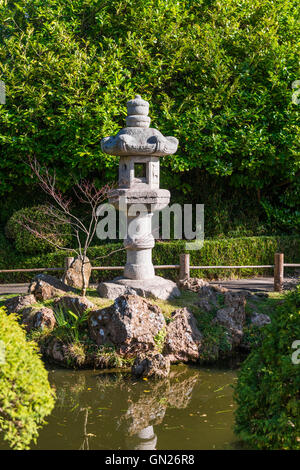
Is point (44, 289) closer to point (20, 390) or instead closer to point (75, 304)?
point (75, 304)

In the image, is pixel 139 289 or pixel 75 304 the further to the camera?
pixel 139 289

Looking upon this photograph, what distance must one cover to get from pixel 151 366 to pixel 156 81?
8137 mm

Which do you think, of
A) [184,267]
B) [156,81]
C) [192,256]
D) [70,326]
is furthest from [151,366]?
[156,81]

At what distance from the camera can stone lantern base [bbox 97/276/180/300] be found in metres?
8.25

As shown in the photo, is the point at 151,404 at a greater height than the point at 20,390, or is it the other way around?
the point at 20,390

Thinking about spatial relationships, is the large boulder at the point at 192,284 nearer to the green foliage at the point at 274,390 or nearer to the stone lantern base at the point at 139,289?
the stone lantern base at the point at 139,289

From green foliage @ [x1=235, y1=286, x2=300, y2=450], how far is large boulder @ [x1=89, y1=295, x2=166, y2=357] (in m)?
2.72

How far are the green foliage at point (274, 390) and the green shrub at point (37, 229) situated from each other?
8274mm

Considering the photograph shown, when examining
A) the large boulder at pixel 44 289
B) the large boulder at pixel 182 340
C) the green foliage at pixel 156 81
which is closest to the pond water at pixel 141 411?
the large boulder at pixel 182 340

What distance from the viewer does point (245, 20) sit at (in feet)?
42.3

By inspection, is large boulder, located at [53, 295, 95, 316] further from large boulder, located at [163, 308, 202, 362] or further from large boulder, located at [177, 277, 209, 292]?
large boulder, located at [177, 277, 209, 292]

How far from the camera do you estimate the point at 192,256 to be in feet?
39.8

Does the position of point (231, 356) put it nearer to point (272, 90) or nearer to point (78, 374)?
point (78, 374)

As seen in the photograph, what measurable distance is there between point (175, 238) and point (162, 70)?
4.15 m
